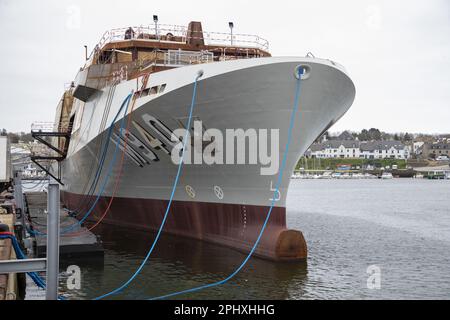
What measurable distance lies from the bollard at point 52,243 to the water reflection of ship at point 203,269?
4756 millimetres

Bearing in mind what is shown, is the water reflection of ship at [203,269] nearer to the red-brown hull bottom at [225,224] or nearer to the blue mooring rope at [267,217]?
the blue mooring rope at [267,217]

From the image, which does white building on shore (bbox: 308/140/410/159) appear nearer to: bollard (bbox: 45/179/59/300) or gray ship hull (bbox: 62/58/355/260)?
gray ship hull (bbox: 62/58/355/260)

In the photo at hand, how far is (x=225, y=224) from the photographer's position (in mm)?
13109

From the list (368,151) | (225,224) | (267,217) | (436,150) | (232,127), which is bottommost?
(225,224)

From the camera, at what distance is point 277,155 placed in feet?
39.3

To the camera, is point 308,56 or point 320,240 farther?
point 320,240

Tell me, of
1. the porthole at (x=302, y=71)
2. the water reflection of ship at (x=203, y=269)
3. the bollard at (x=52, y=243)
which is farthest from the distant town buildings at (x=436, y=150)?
the bollard at (x=52, y=243)

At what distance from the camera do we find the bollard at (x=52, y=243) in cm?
491

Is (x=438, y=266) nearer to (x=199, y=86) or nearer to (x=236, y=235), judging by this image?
(x=236, y=235)

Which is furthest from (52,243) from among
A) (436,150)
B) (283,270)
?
(436,150)

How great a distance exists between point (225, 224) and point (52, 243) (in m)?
8.40

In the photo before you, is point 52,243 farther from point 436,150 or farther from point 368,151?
point 436,150
